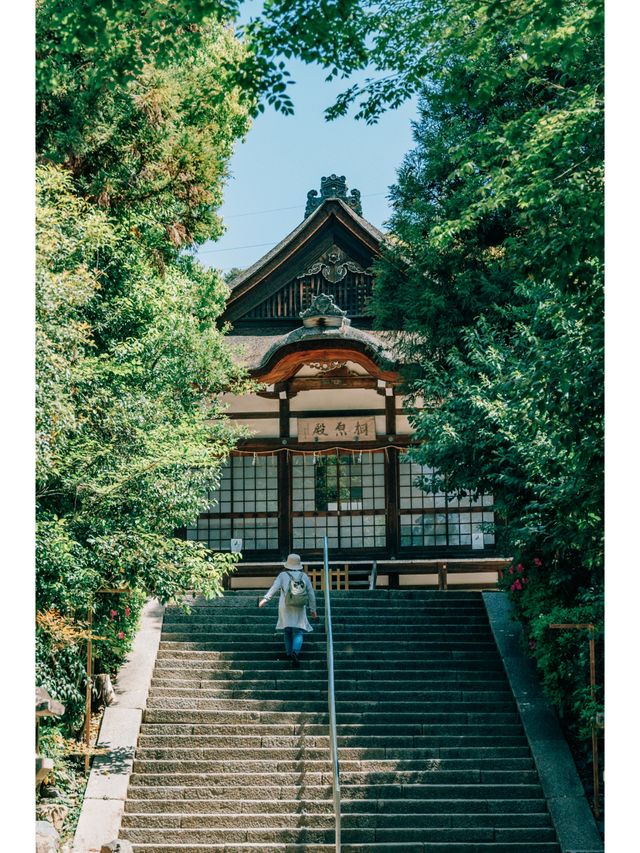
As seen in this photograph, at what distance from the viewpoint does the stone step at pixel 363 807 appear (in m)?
9.54

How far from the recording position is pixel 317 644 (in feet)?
40.6

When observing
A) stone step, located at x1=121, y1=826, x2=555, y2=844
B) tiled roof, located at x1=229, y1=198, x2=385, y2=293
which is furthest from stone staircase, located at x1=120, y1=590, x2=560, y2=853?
tiled roof, located at x1=229, y1=198, x2=385, y2=293

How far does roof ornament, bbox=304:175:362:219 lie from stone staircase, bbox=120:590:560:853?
26.7 feet

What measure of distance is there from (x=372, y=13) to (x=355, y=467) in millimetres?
10662

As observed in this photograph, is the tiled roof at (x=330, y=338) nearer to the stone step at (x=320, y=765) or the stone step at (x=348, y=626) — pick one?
the stone step at (x=348, y=626)

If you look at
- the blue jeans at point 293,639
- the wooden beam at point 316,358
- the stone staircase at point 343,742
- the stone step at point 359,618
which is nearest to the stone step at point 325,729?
the stone staircase at point 343,742

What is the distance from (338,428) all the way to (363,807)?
339 inches

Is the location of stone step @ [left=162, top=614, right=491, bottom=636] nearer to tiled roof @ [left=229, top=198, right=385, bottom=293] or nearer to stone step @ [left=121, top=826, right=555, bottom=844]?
stone step @ [left=121, top=826, right=555, bottom=844]

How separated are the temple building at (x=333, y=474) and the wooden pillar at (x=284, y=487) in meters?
0.02

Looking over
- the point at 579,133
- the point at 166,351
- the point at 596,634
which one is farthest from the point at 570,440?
the point at 166,351

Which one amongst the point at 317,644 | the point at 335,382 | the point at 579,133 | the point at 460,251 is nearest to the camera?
the point at 579,133

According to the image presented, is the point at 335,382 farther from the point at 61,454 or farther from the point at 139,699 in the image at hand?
the point at 61,454

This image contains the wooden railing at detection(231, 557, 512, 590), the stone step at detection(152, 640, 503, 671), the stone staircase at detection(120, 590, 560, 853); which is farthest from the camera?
the wooden railing at detection(231, 557, 512, 590)

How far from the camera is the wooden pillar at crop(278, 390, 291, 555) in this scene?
17266 millimetres
